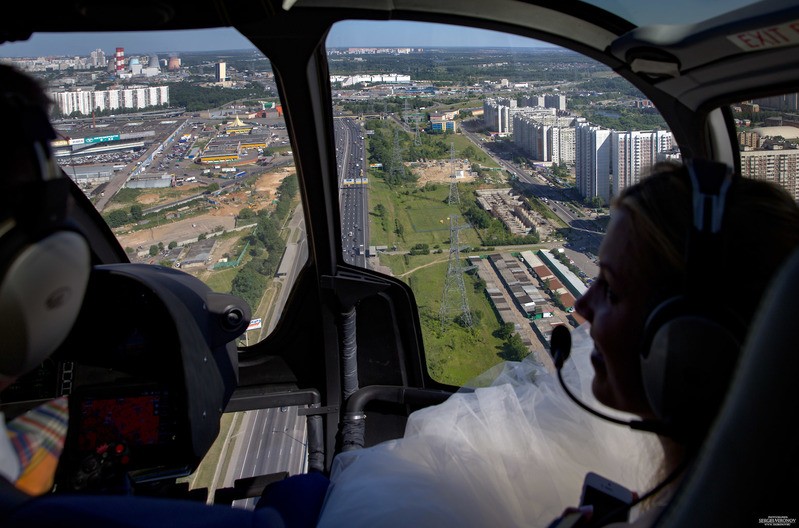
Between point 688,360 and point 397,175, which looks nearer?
point 688,360

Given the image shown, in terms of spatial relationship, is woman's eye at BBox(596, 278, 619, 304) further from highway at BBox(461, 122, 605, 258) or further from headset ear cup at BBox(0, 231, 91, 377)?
highway at BBox(461, 122, 605, 258)

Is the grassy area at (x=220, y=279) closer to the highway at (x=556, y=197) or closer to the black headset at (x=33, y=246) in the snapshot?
the highway at (x=556, y=197)

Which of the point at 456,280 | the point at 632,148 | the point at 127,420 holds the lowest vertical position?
the point at 127,420

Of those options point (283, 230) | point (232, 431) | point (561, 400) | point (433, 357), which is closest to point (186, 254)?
point (283, 230)

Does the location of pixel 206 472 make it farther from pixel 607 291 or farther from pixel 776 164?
pixel 776 164

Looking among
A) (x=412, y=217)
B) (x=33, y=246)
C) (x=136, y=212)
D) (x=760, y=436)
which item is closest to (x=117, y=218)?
(x=136, y=212)

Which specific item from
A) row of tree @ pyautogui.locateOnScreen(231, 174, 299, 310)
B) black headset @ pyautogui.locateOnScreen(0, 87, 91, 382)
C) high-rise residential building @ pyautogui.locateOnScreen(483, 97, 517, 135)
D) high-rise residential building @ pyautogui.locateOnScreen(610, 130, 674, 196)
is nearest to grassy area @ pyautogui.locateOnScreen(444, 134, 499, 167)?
high-rise residential building @ pyautogui.locateOnScreen(483, 97, 517, 135)
